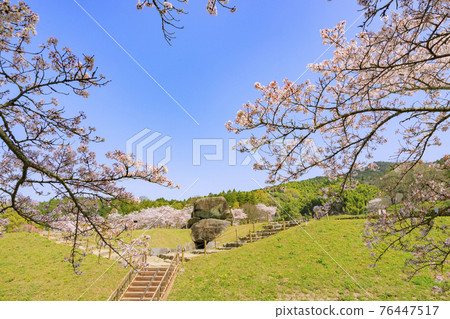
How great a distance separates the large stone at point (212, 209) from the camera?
1044 inches

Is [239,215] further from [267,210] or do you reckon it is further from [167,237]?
[167,237]

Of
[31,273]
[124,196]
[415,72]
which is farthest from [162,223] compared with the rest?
[415,72]

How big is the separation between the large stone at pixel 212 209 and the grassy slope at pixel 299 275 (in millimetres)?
11728

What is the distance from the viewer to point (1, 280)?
12.9m

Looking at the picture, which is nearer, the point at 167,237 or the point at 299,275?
the point at 299,275

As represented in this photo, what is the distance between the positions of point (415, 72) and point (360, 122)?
1.63m

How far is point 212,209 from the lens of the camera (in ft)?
87.7

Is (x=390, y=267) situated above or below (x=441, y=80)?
below

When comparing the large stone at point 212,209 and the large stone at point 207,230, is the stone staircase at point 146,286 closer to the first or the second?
the large stone at point 207,230

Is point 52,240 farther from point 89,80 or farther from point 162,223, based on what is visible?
point 89,80

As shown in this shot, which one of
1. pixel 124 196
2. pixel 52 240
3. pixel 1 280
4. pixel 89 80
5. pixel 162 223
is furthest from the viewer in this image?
pixel 162 223

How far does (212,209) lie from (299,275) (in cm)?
1703

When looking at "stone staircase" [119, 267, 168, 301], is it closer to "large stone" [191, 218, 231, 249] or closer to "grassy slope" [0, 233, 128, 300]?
"grassy slope" [0, 233, 128, 300]

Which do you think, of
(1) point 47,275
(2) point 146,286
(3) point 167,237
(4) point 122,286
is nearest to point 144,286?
(2) point 146,286
